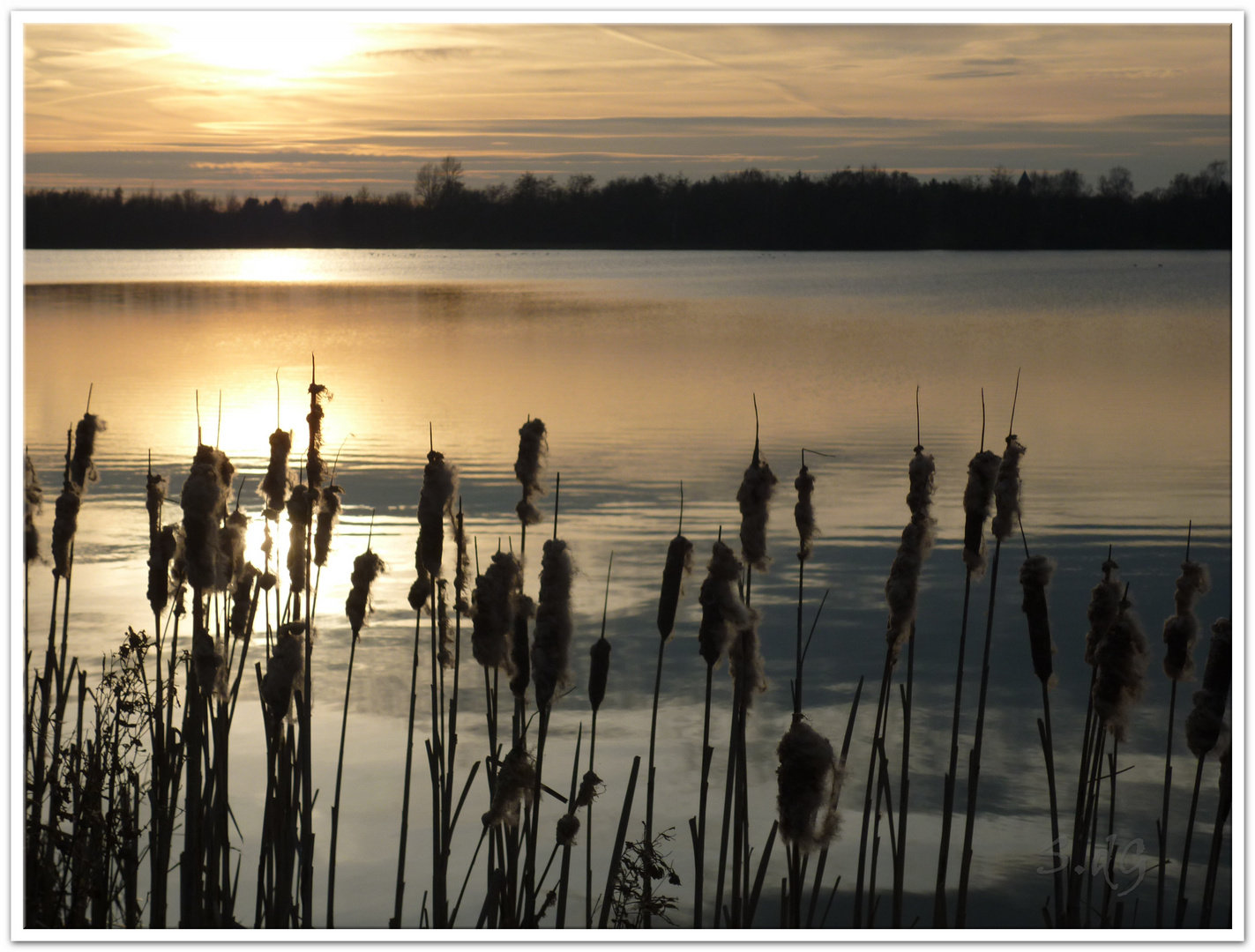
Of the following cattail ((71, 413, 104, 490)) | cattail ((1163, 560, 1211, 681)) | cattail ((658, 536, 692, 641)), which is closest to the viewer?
cattail ((658, 536, 692, 641))

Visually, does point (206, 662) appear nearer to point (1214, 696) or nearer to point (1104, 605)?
point (1104, 605)

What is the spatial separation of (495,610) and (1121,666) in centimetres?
111

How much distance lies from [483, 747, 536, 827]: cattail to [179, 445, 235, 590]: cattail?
0.62 m

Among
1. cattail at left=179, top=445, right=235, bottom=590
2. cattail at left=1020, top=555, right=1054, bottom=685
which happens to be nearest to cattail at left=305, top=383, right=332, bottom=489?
cattail at left=179, top=445, right=235, bottom=590

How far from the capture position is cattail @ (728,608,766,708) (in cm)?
215

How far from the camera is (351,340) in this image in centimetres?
1468

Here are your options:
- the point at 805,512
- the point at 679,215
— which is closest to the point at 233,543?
the point at 805,512

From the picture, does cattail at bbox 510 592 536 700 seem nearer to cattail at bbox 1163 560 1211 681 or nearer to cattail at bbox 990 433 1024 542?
cattail at bbox 990 433 1024 542

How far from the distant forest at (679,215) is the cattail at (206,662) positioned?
2527 mm

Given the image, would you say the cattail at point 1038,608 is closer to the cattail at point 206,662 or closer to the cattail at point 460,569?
the cattail at point 460,569

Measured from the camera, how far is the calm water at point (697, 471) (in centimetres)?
398
